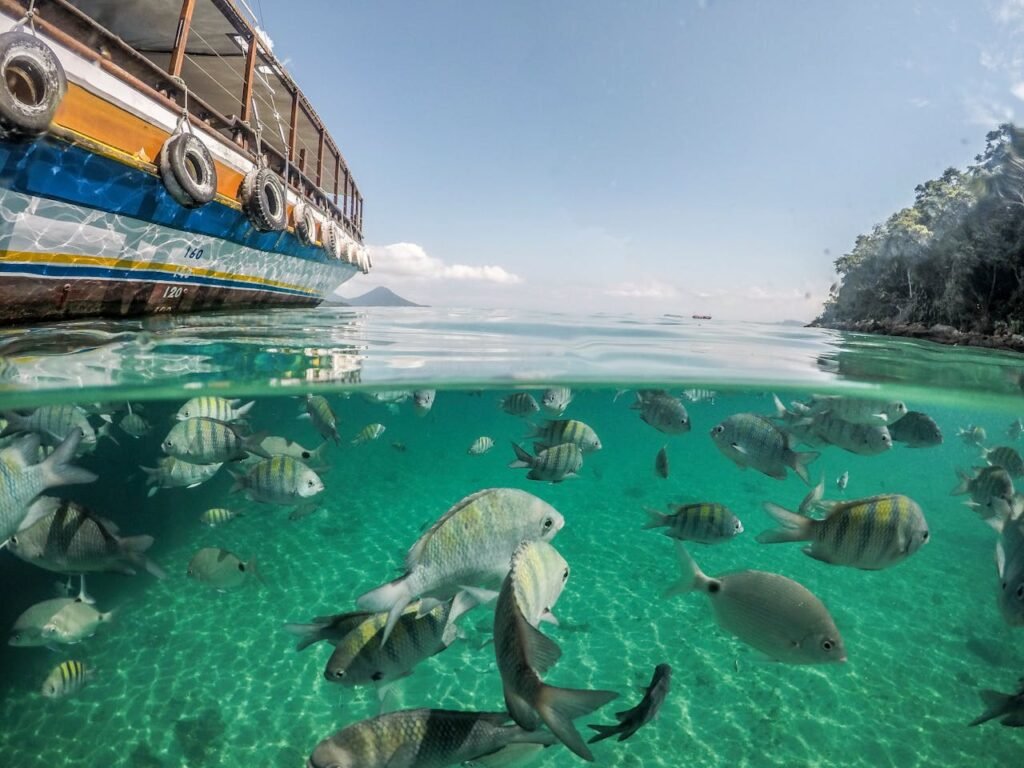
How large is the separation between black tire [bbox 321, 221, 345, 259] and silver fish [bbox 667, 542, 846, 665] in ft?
57.6

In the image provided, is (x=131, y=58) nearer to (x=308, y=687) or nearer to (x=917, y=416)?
(x=308, y=687)

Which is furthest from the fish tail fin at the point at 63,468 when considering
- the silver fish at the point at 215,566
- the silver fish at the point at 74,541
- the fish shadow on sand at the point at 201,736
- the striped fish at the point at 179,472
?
the fish shadow on sand at the point at 201,736

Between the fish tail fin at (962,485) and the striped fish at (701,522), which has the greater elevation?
the fish tail fin at (962,485)

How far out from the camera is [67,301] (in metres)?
8.38

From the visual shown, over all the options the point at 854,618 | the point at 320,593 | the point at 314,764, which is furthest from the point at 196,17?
the point at 854,618

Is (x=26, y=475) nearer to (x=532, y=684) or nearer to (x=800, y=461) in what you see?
(x=532, y=684)

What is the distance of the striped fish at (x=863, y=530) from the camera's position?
3.24m

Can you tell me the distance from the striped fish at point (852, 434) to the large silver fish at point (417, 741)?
415cm

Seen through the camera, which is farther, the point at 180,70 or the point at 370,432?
the point at 180,70

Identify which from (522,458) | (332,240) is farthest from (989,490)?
(332,240)

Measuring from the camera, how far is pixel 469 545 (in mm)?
2539

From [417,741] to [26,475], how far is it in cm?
290

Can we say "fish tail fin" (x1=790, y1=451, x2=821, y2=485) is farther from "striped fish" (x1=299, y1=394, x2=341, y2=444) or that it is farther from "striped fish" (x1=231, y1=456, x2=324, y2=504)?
"striped fish" (x1=299, y1=394, x2=341, y2=444)

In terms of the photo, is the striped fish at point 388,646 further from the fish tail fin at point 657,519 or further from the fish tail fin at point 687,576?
the fish tail fin at point 657,519
